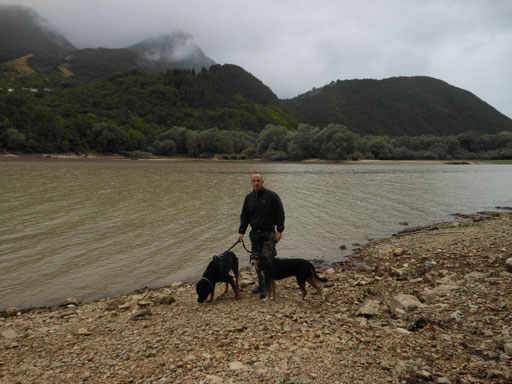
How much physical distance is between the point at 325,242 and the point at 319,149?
99276 millimetres

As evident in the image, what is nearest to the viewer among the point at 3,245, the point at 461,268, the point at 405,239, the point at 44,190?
the point at 461,268

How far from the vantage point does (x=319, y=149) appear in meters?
109

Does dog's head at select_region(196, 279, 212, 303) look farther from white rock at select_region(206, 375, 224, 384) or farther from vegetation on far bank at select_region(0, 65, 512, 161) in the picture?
vegetation on far bank at select_region(0, 65, 512, 161)

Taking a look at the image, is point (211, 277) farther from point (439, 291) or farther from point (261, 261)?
point (439, 291)

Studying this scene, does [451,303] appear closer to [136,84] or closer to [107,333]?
[107,333]

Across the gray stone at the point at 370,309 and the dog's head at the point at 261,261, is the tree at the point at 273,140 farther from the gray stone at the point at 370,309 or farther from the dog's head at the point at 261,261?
the gray stone at the point at 370,309

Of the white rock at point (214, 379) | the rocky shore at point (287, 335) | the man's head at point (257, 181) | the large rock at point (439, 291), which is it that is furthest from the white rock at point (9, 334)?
the large rock at point (439, 291)

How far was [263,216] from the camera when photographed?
276 inches

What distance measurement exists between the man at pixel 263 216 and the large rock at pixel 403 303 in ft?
8.99

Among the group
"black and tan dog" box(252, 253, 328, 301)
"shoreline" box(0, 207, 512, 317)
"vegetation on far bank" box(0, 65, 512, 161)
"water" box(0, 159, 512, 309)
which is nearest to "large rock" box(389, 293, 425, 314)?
"black and tan dog" box(252, 253, 328, 301)

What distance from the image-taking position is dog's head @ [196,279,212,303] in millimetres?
7084

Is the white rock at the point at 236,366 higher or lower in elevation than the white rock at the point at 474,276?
lower

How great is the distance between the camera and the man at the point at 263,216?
22.9ft

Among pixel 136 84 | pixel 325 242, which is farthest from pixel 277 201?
pixel 136 84
